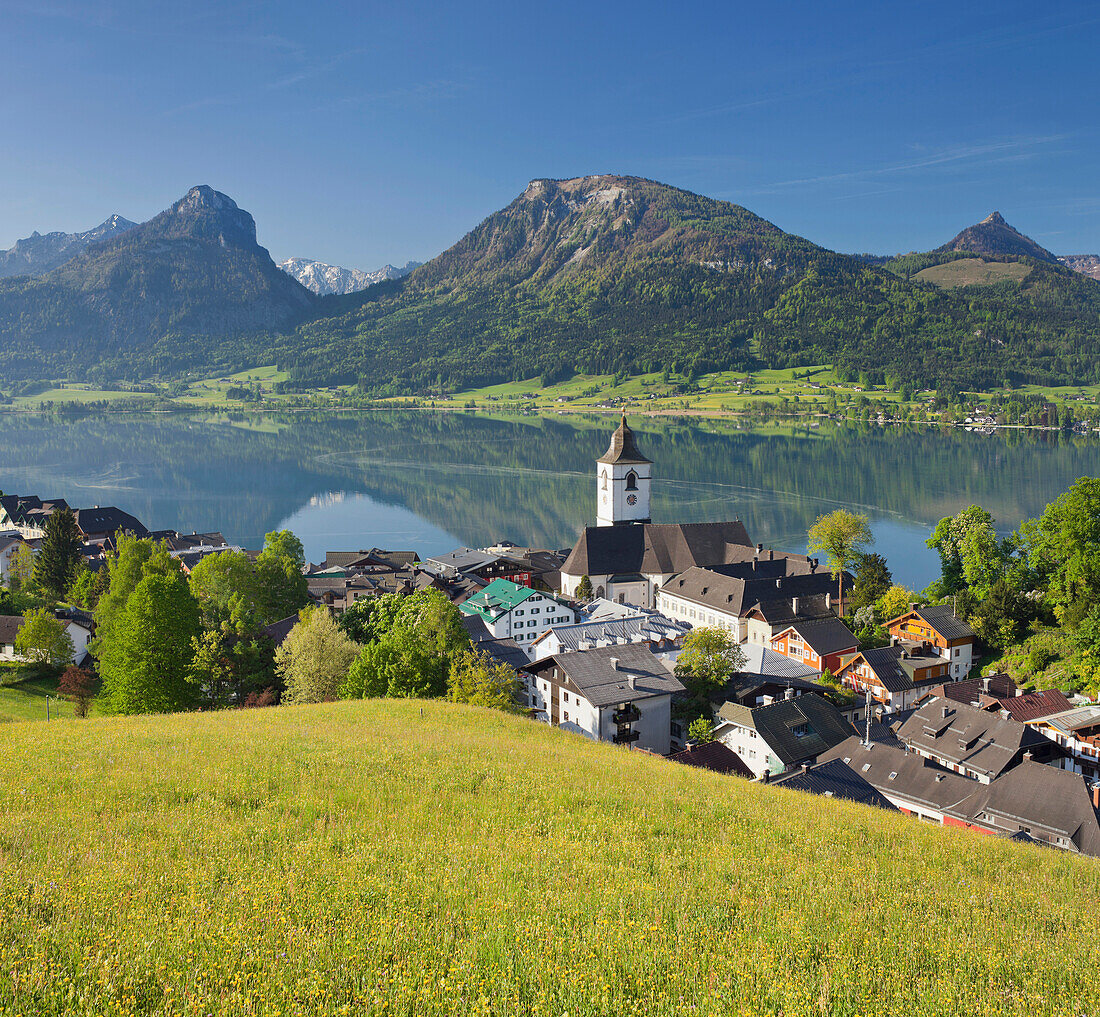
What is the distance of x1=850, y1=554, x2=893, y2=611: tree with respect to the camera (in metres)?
53.0

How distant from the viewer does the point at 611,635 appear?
43781mm

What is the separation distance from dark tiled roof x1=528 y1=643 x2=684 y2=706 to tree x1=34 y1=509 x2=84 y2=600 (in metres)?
41.9

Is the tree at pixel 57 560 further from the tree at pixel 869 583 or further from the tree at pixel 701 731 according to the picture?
the tree at pixel 869 583

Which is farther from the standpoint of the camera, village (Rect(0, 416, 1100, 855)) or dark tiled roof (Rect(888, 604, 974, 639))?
dark tiled roof (Rect(888, 604, 974, 639))

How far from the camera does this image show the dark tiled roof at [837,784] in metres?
24.3

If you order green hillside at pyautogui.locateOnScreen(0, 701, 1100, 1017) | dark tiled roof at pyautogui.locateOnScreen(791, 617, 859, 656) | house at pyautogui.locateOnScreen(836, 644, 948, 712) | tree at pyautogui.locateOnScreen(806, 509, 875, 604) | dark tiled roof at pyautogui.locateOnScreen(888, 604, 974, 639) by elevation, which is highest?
green hillside at pyautogui.locateOnScreen(0, 701, 1100, 1017)

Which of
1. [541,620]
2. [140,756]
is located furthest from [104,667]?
[541,620]

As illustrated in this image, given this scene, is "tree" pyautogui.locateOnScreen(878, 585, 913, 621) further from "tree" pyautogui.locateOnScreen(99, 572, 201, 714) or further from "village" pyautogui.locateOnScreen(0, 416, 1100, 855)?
"tree" pyautogui.locateOnScreen(99, 572, 201, 714)

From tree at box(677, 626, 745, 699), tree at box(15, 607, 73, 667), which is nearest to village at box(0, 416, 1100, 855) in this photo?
tree at box(677, 626, 745, 699)

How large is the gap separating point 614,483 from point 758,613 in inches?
759

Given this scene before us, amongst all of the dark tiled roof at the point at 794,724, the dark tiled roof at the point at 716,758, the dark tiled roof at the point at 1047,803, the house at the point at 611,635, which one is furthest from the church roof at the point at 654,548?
the dark tiled roof at the point at 1047,803

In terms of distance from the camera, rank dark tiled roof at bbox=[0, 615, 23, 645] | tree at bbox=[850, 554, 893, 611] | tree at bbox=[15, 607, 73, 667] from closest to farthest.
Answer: tree at bbox=[15, 607, 73, 667], dark tiled roof at bbox=[0, 615, 23, 645], tree at bbox=[850, 554, 893, 611]

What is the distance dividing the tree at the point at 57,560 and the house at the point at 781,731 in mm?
49981

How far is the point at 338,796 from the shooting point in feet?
37.5
